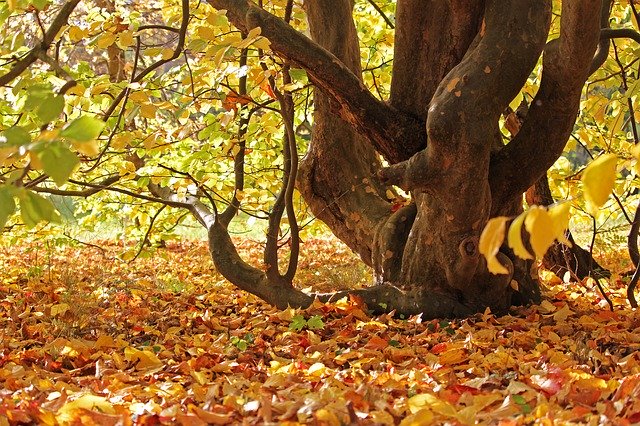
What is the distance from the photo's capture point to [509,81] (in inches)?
130

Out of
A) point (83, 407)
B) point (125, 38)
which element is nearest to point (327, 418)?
point (83, 407)

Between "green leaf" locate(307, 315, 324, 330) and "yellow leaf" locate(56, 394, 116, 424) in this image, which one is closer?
"yellow leaf" locate(56, 394, 116, 424)

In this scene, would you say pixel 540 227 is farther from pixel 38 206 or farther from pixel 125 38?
pixel 125 38

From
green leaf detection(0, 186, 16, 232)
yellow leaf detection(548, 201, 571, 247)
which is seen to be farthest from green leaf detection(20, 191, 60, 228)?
yellow leaf detection(548, 201, 571, 247)

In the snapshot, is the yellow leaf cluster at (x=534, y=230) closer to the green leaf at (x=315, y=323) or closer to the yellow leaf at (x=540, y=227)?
the yellow leaf at (x=540, y=227)

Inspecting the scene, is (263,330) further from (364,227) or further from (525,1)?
(525,1)

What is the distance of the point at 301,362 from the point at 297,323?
78 cm

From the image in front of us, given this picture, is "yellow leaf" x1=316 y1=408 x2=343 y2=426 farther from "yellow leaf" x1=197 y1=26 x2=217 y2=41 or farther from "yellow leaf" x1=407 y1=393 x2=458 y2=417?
"yellow leaf" x1=197 y1=26 x2=217 y2=41

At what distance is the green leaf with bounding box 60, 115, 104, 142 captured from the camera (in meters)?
1.23

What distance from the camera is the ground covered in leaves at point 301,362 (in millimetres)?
1956

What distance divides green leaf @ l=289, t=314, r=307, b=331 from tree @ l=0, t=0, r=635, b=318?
0.30 metres

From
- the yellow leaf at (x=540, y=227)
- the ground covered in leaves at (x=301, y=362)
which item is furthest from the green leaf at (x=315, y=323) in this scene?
the yellow leaf at (x=540, y=227)

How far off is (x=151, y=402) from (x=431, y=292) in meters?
1.97

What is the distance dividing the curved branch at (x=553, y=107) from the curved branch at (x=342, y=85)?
46 cm
